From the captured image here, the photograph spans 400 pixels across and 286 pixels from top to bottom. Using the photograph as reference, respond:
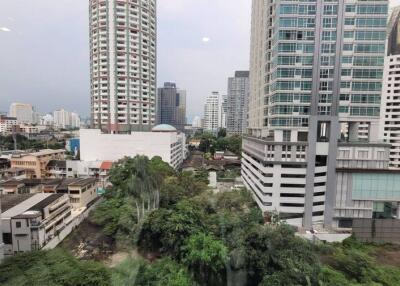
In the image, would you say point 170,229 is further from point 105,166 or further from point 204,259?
point 105,166

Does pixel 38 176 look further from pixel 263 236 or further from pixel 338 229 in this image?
pixel 338 229

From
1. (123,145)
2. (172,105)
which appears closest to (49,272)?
(172,105)

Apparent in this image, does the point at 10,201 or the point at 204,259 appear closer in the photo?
the point at 204,259

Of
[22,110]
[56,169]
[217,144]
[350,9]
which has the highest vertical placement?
[350,9]

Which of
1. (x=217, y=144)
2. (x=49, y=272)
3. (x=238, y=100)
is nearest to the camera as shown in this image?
(x=49, y=272)

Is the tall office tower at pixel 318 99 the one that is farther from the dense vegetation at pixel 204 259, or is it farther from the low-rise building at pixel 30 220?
the low-rise building at pixel 30 220

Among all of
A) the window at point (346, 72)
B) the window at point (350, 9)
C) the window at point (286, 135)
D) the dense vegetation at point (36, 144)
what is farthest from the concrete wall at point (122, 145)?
the window at point (350, 9)

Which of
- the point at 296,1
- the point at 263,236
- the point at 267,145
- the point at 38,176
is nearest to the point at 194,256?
the point at 263,236
